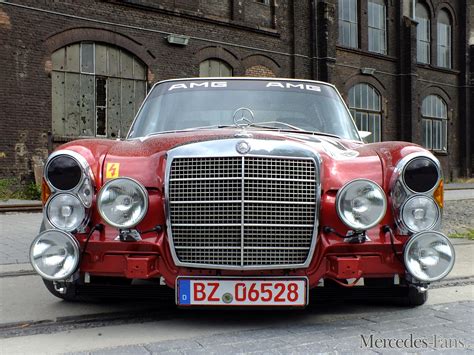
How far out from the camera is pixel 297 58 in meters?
20.5

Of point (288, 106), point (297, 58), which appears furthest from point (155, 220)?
point (297, 58)

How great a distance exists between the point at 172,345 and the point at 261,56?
1718 centimetres

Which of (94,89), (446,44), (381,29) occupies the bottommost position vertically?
(94,89)

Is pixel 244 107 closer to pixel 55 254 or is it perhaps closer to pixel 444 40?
pixel 55 254

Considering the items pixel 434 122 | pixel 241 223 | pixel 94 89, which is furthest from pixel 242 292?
pixel 434 122

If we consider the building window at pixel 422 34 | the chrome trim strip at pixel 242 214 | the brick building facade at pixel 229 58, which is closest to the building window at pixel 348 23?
the brick building facade at pixel 229 58

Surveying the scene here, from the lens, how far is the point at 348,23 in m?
23.2

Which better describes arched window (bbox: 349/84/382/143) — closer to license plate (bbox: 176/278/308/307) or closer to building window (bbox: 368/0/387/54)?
building window (bbox: 368/0/387/54)

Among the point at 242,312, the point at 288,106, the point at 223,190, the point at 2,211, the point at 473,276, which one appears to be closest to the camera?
the point at 223,190

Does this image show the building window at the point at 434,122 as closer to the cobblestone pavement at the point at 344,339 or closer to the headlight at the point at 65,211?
the cobblestone pavement at the point at 344,339

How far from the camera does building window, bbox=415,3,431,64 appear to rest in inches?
1041

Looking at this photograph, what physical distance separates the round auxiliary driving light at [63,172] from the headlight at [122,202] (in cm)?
23

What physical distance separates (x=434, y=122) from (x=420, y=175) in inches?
982

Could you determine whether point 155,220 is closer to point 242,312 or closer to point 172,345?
point 172,345
